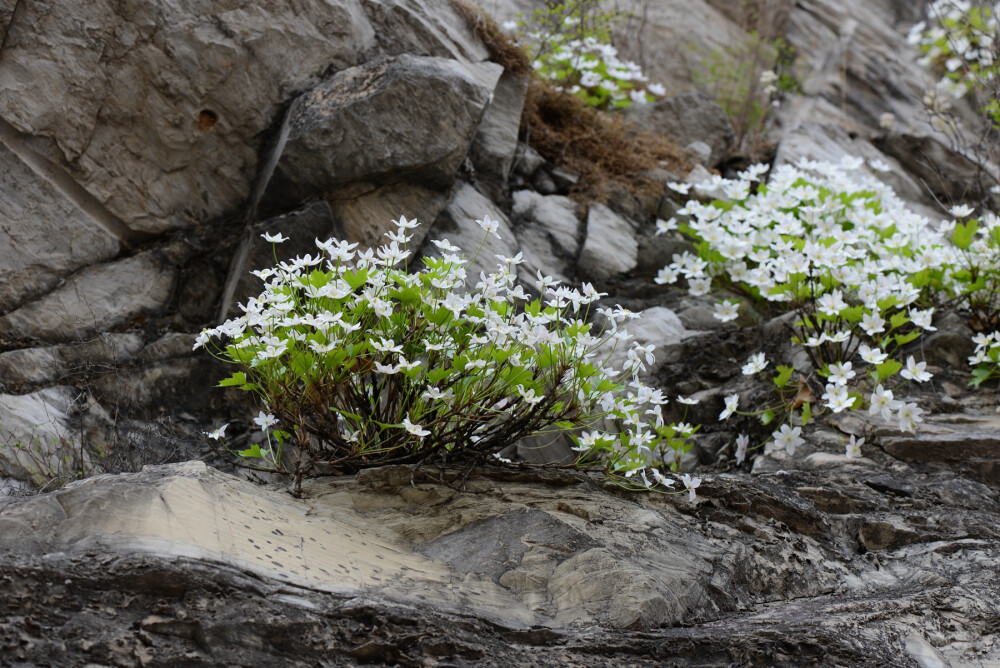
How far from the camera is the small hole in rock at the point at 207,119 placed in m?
4.41

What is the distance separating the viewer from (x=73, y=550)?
204 centimetres

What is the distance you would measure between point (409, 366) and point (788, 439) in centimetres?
206

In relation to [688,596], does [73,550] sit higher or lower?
higher

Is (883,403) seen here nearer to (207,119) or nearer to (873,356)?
(873,356)

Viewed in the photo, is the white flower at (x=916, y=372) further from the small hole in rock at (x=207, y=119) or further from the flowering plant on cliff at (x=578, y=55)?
the small hole in rock at (x=207, y=119)

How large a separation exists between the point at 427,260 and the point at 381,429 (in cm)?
65

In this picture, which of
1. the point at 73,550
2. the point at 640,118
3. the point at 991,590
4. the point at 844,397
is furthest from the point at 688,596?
the point at 640,118

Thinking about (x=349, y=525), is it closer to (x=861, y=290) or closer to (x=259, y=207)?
(x=259, y=207)

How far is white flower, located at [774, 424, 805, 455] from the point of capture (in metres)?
3.79

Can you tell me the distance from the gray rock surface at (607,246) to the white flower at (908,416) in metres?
2.08

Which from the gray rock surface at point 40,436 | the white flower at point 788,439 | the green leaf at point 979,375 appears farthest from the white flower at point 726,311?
the gray rock surface at point 40,436

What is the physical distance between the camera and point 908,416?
3.61 m

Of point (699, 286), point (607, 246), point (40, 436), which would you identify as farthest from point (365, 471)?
point (607, 246)

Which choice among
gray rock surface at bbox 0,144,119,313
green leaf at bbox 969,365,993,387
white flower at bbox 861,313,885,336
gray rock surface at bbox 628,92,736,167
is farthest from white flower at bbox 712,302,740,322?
gray rock surface at bbox 0,144,119,313
